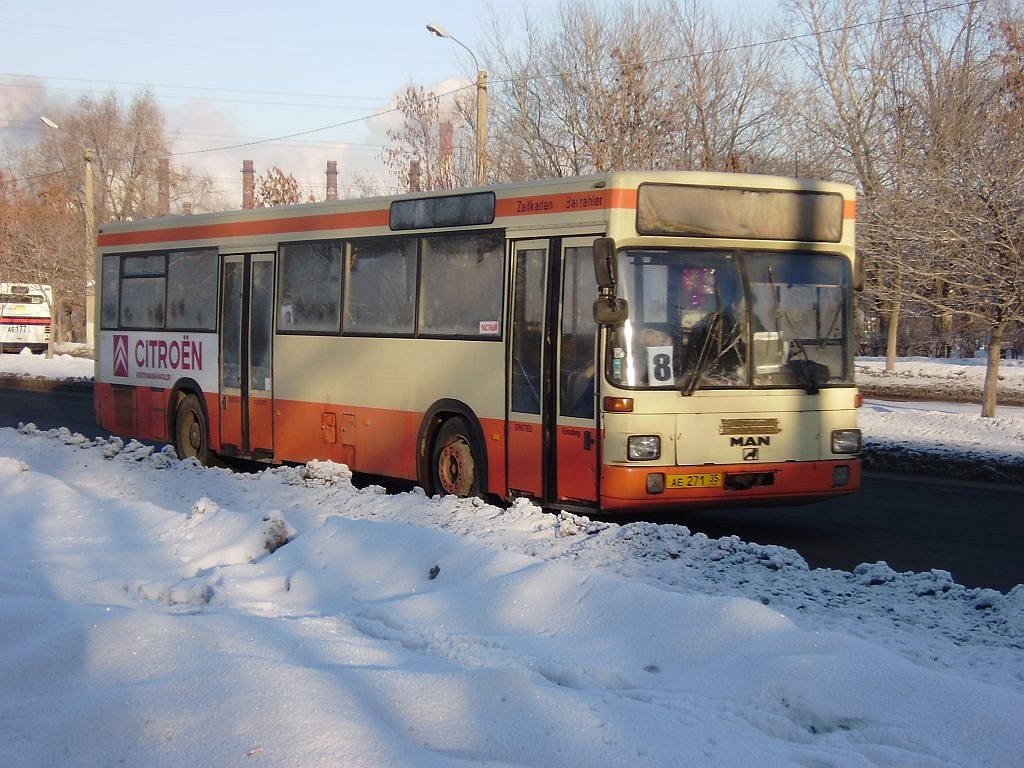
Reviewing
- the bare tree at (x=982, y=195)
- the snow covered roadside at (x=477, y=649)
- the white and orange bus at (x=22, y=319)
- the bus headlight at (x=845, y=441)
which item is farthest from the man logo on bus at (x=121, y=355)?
the white and orange bus at (x=22, y=319)

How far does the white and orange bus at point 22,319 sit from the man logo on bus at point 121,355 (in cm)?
4135

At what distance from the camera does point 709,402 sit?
1038cm

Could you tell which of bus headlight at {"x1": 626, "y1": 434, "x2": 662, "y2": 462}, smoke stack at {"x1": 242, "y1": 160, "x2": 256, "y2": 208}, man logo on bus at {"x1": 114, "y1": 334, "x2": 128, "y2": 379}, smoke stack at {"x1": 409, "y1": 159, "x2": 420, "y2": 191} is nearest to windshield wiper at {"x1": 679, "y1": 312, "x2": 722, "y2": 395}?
bus headlight at {"x1": 626, "y1": 434, "x2": 662, "y2": 462}

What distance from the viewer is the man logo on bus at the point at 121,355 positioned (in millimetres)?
17938

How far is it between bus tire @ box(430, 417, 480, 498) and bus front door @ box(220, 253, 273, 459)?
11.0 ft

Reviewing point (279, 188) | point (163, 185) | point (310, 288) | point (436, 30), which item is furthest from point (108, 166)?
point (310, 288)

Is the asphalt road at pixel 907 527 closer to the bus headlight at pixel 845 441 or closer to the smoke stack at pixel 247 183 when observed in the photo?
the bus headlight at pixel 845 441

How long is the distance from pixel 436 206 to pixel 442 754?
28.5ft

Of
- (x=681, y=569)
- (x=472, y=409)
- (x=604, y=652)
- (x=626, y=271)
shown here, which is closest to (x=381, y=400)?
(x=472, y=409)

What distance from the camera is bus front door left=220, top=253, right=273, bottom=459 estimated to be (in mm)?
15133

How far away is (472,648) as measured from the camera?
636 centimetres

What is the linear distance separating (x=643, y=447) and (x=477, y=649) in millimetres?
4133

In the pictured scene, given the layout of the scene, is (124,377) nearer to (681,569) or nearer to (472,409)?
(472,409)

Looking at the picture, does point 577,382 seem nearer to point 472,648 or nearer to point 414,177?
point 472,648
